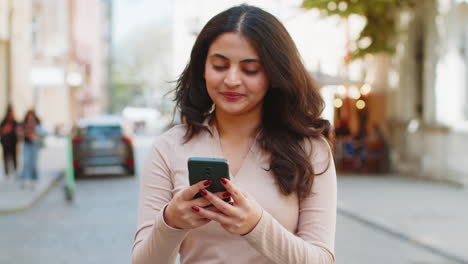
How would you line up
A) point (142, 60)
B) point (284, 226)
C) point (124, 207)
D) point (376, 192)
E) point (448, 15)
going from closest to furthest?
1. point (284, 226)
2. point (124, 207)
3. point (376, 192)
4. point (448, 15)
5. point (142, 60)

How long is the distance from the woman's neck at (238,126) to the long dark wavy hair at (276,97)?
4 centimetres

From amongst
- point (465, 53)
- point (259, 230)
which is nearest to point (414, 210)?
point (465, 53)

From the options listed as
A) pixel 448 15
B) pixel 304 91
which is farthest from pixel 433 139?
pixel 304 91

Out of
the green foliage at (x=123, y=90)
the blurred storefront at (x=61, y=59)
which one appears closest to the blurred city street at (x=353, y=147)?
the blurred storefront at (x=61, y=59)

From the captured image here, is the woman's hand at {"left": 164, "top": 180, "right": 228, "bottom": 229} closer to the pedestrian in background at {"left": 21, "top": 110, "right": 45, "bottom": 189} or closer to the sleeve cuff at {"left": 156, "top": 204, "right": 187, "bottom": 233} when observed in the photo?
the sleeve cuff at {"left": 156, "top": 204, "right": 187, "bottom": 233}

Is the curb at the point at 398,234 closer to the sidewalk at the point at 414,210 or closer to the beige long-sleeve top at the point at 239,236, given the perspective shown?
the sidewalk at the point at 414,210

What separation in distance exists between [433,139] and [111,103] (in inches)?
3472

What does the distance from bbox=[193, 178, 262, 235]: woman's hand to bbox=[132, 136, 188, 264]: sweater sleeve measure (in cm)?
16

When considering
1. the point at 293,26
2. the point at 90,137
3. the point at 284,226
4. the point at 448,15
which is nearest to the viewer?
the point at 284,226

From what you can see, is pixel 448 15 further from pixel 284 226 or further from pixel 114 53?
pixel 114 53

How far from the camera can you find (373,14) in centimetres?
1964

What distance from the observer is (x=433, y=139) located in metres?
18.1

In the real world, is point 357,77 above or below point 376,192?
above

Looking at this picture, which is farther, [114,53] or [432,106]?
[114,53]
